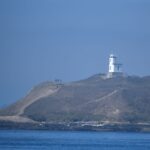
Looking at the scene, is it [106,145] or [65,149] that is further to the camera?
[106,145]

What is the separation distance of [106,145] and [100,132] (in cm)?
5702

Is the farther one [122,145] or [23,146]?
[122,145]

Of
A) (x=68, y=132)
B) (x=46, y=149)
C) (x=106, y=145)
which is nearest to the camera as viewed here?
(x=46, y=149)

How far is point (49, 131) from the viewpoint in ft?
649

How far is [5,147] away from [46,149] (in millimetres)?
5091

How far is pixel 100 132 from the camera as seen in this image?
199m

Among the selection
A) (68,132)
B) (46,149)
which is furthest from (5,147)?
(68,132)

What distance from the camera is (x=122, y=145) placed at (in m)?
143

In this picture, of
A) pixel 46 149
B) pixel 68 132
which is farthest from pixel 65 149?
pixel 68 132

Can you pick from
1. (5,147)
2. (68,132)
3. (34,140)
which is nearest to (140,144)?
(34,140)

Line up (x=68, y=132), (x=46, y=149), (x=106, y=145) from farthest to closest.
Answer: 1. (x=68, y=132)
2. (x=106, y=145)
3. (x=46, y=149)

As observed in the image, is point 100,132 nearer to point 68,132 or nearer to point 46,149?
A: point 68,132

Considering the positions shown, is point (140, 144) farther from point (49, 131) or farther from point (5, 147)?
point (49, 131)

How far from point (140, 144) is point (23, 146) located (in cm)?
2139
